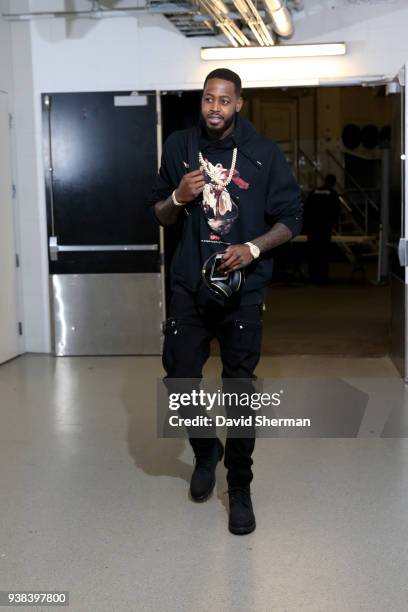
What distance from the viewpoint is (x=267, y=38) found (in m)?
6.30

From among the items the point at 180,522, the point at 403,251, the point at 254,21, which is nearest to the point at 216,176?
the point at 180,522

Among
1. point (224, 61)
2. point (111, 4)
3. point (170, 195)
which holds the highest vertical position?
point (111, 4)

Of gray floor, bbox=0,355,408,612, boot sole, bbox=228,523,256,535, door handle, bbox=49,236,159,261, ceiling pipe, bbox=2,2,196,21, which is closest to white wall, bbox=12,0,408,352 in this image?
ceiling pipe, bbox=2,2,196,21

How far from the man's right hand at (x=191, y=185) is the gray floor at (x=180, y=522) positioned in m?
1.27

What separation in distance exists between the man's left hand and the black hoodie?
148mm

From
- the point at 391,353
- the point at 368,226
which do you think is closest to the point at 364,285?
the point at 368,226

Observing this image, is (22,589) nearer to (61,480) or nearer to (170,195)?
(61,480)

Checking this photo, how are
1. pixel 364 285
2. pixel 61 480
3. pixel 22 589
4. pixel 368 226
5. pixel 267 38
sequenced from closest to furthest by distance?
1. pixel 22 589
2. pixel 61 480
3. pixel 267 38
4. pixel 364 285
5. pixel 368 226

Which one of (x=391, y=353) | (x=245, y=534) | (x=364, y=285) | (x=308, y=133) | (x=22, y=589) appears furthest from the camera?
(x=308, y=133)

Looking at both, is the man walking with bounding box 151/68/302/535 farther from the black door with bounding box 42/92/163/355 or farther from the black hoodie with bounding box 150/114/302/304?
the black door with bounding box 42/92/163/355

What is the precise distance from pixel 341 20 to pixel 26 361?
11.8 ft

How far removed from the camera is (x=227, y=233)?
10.5 ft

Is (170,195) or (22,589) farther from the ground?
Result: (170,195)

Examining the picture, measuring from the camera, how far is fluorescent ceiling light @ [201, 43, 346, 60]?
6.34 metres
